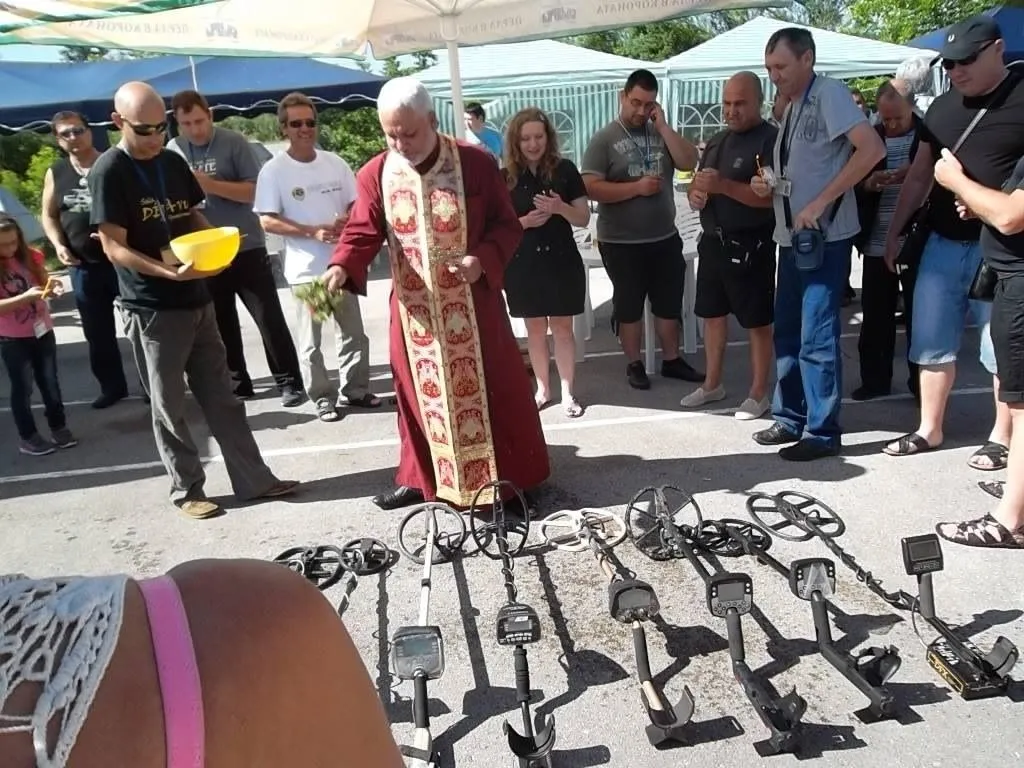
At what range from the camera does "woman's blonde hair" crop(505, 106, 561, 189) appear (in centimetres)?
516

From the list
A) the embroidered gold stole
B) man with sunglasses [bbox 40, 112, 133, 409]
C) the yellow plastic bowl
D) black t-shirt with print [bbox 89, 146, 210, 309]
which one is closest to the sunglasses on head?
black t-shirt with print [bbox 89, 146, 210, 309]

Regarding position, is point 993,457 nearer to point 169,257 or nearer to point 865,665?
point 865,665

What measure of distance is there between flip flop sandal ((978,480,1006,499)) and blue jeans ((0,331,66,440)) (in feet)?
18.0

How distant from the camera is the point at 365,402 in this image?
20.3 ft

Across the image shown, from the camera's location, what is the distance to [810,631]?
3.10 metres

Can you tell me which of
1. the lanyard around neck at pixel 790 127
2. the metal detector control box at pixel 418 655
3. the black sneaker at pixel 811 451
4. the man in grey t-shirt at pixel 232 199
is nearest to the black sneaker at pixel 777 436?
the black sneaker at pixel 811 451

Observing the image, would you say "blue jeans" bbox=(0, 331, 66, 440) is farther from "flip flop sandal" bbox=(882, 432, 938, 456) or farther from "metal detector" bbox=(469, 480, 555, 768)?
"flip flop sandal" bbox=(882, 432, 938, 456)

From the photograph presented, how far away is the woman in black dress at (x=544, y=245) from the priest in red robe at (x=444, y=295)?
127cm

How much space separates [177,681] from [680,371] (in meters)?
5.63

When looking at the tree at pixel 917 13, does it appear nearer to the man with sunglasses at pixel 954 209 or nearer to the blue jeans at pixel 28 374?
the man with sunglasses at pixel 954 209

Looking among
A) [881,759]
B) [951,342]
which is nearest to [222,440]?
[881,759]

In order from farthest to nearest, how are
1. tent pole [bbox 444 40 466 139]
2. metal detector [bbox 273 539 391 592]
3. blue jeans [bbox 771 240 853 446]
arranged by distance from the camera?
tent pole [bbox 444 40 466 139] < blue jeans [bbox 771 240 853 446] < metal detector [bbox 273 539 391 592]

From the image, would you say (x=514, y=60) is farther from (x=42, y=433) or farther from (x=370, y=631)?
(x=370, y=631)

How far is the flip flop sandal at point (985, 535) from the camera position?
11.4 feet
